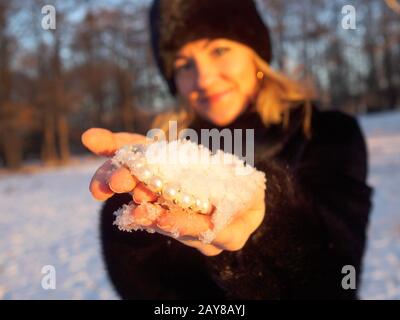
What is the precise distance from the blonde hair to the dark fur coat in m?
0.05

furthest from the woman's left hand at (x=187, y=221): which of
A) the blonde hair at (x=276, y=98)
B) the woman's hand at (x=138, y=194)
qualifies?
the blonde hair at (x=276, y=98)

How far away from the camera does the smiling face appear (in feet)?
3.68

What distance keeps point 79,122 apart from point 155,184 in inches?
68.9

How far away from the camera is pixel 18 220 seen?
4.82 meters

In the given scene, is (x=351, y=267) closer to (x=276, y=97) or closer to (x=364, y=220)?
(x=364, y=220)

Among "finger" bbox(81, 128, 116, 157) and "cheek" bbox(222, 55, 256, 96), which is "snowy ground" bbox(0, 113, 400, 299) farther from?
"finger" bbox(81, 128, 116, 157)

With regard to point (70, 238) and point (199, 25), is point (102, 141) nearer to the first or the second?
point (199, 25)

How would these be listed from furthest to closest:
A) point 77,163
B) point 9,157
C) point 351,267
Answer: point 9,157 < point 77,163 < point 351,267

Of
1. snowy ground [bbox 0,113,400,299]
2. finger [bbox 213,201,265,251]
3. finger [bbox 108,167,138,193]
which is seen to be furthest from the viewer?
snowy ground [bbox 0,113,400,299]

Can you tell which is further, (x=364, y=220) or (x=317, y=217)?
(x=364, y=220)

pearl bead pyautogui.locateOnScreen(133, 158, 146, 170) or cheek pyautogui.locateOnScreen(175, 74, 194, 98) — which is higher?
cheek pyautogui.locateOnScreen(175, 74, 194, 98)

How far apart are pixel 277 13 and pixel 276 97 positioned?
2.77 metres

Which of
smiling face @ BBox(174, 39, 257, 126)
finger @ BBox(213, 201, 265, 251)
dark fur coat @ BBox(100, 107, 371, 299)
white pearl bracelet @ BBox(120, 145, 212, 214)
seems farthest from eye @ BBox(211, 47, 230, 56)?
white pearl bracelet @ BBox(120, 145, 212, 214)
